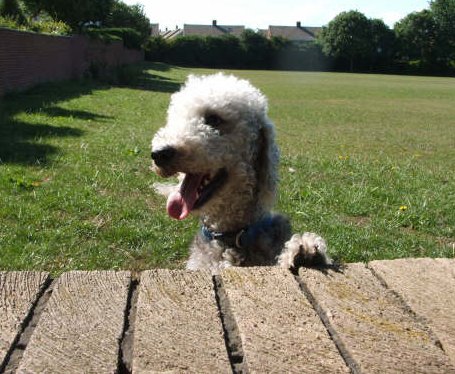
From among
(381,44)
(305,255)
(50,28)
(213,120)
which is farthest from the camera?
(381,44)

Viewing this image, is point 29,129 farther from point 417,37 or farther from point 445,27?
point 445,27

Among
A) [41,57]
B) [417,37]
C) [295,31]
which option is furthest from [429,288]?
[295,31]

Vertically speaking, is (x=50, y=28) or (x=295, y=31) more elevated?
(x=295, y=31)

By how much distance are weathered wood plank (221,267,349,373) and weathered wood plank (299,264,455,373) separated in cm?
5

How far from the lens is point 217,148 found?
9.60 feet

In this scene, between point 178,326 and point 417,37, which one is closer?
point 178,326

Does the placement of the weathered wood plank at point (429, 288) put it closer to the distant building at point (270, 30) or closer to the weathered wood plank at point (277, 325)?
the weathered wood plank at point (277, 325)

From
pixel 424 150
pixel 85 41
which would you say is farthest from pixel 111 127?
pixel 85 41

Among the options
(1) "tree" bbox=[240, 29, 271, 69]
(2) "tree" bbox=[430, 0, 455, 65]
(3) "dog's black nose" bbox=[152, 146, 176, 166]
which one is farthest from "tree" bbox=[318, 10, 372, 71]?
(3) "dog's black nose" bbox=[152, 146, 176, 166]

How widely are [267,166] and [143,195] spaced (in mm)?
2441

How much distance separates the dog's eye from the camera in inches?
120

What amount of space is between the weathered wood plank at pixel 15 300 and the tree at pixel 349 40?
235 ft

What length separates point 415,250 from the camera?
13.4ft

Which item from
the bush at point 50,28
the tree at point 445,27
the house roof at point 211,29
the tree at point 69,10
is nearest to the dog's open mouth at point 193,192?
the bush at point 50,28
